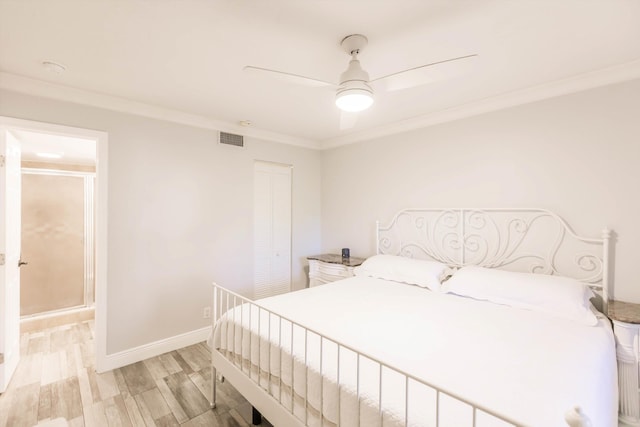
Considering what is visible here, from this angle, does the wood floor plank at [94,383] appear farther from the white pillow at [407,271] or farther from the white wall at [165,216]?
the white pillow at [407,271]

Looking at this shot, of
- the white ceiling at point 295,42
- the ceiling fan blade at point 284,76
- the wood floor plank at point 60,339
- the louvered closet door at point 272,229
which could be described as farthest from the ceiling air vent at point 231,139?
the wood floor plank at point 60,339

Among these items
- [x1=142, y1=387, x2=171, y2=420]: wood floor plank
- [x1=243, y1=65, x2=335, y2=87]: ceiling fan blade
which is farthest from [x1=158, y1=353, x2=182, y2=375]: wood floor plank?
[x1=243, y1=65, x2=335, y2=87]: ceiling fan blade

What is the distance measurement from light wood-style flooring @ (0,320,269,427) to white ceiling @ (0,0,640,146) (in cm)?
242

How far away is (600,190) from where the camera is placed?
2154 mm

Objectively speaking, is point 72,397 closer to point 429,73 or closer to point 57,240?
point 57,240

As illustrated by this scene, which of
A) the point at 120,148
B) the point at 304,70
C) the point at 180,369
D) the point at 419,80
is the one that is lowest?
the point at 180,369

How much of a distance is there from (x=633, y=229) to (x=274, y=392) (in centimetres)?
271

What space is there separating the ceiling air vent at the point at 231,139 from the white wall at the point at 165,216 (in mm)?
70

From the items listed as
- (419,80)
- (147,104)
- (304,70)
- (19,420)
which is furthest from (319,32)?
(19,420)

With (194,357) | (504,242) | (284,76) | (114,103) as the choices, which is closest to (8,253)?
(114,103)

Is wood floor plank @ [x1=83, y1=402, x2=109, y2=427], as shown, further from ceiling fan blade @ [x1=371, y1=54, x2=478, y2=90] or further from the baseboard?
ceiling fan blade @ [x1=371, y1=54, x2=478, y2=90]

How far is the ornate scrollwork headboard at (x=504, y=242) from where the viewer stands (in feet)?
7.24

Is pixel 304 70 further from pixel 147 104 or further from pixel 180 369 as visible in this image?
pixel 180 369

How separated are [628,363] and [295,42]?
9.32 ft
